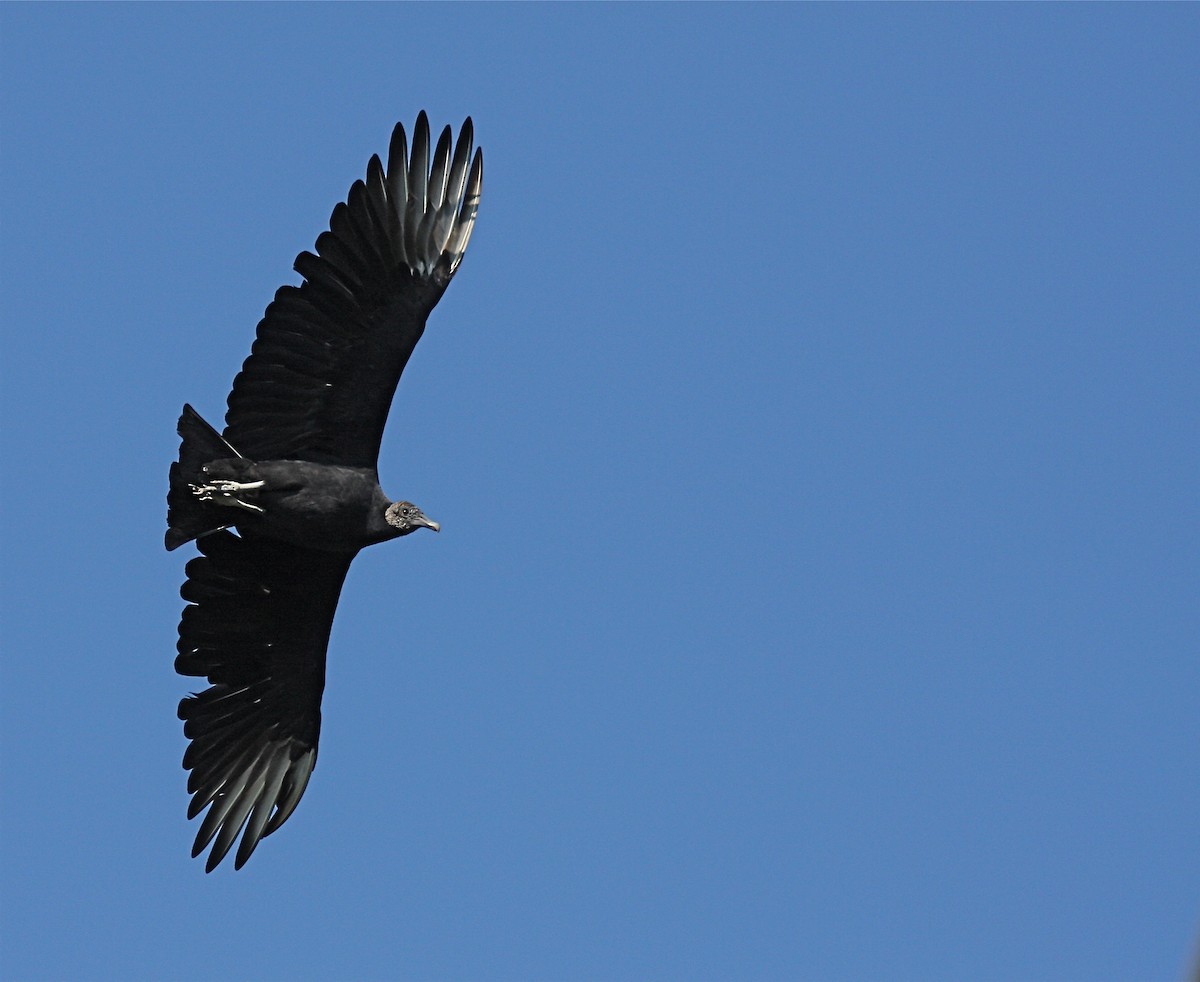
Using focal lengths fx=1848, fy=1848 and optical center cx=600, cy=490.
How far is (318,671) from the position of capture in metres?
13.5

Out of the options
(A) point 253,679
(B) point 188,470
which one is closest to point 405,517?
(B) point 188,470

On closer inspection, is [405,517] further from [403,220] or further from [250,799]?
[250,799]

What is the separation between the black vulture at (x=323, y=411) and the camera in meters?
12.0

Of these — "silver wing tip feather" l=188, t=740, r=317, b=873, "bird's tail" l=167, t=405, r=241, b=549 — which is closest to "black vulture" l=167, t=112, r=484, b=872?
"bird's tail" l=167, t=405, r=241, b=549

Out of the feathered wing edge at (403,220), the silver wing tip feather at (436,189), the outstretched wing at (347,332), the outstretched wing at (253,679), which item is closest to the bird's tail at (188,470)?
the outstretched wing at (347,332)

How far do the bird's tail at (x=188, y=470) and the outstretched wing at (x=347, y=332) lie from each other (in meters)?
0.31

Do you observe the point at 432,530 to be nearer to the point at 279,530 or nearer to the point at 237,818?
the point at 279,530

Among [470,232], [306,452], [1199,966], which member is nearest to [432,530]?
[306,452]

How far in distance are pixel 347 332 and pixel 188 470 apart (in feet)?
4.50

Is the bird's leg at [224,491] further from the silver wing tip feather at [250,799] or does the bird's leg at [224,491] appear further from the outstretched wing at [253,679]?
the silver wing tip feather at [250,799]

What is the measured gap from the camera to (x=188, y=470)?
467 inches

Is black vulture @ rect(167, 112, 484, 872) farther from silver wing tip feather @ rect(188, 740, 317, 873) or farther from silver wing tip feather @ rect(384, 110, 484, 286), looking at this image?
silver wing tip feather @ rect(188, 740, 317, 873)

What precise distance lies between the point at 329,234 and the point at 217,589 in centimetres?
262

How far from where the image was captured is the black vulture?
474 inches
